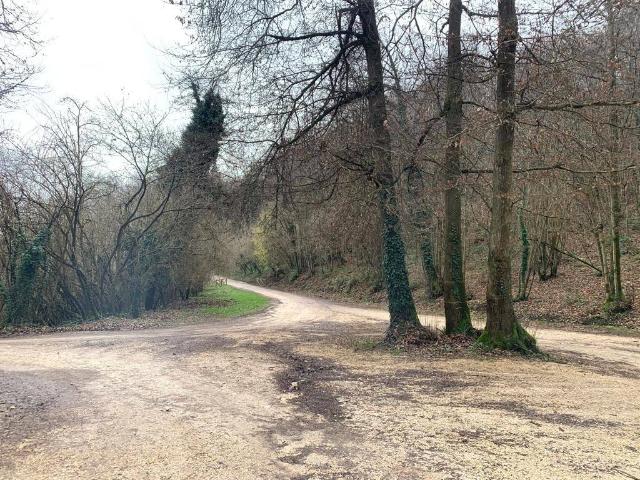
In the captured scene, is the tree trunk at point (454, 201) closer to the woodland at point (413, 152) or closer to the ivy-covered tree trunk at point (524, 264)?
the woodland at point (413, 152)

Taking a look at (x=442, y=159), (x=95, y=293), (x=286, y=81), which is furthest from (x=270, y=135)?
(x=95, y=293)

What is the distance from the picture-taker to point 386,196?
34.9ft

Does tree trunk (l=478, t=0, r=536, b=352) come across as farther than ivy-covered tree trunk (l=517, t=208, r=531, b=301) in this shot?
No

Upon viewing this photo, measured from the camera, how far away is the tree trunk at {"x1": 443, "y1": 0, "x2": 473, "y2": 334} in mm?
10250

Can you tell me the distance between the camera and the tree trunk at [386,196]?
10375 mm

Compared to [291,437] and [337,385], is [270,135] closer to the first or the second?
[337,385]

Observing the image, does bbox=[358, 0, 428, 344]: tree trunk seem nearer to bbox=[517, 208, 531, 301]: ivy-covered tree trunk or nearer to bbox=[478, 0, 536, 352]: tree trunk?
bbox=[478, 0, 536, 352]: tree trunk

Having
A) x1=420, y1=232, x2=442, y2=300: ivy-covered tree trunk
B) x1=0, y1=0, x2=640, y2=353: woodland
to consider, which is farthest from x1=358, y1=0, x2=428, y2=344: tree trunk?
x1=420, y1=232, x2=442, y2=300: ivy-covered tree trunk

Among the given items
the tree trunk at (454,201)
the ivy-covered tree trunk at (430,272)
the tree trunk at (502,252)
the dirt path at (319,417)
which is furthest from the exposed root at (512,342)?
the ivy-covered tree trunk at (430,272)

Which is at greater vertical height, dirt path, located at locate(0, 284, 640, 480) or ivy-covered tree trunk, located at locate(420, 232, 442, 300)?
ivy-covered tree trunk, located at locate(420, 232, 442, 300)

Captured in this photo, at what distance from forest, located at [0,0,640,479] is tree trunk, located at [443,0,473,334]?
51 mm

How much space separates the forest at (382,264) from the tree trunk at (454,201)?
0.17ft

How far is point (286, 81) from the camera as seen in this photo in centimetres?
1091

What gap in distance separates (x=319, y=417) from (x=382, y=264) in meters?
7.95
